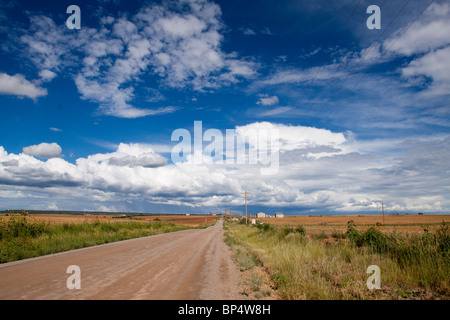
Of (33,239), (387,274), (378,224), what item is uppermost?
(387,274)

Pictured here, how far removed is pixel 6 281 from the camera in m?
7.67

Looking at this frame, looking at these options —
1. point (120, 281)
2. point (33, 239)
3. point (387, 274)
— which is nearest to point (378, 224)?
point (387, 274)

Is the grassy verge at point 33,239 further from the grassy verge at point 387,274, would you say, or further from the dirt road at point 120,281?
the grassy verge at point 387,274

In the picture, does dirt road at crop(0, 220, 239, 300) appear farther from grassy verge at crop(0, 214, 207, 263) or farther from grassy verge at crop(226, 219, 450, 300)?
grassy verge at crop(0, 214, 207, 263)

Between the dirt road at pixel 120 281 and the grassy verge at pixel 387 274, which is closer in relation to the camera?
the dirt road at pixel 120 281

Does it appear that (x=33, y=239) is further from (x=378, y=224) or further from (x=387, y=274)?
(x=378, y=224)

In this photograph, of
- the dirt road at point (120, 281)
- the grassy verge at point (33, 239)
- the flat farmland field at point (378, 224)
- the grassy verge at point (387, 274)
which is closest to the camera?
the dirt road at point (120, 281)

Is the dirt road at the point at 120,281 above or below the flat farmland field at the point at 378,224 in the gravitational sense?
above

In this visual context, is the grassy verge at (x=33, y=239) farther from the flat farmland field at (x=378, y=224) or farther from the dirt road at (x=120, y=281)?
the flat farmland field at (x=378, y=224)

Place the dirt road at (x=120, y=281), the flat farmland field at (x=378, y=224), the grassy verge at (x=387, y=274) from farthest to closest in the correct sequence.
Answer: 1. the flat farmland field at (x=378, y=224)
2. the grassy verge at (x=387, y=274)
3. the dirt road at (x=120, y=281)

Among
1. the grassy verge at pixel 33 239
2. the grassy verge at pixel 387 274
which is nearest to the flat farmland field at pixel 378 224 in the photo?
the grassy verge at pixel 387 274
